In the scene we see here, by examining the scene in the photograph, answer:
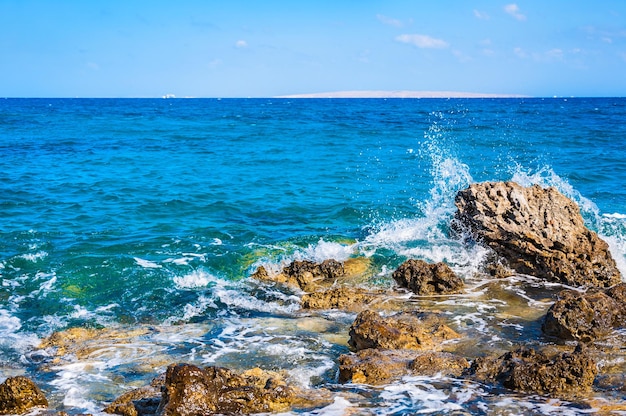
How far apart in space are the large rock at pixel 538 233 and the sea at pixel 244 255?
19.4 inches

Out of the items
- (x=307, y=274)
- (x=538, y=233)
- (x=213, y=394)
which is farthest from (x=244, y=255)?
(x=213, y=394)

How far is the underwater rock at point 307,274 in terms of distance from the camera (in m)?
10.7

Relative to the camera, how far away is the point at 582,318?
778cm

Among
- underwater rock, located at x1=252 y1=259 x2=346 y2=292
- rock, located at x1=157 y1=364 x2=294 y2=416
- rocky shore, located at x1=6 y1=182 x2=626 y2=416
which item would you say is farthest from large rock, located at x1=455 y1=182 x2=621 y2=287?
rock, located at x1=157 y1=364 x2=294 y2=416

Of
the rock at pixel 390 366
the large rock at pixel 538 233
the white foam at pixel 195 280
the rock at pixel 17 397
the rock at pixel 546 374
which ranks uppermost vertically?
the large rock at pixel 538 233

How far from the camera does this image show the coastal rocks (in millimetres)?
7688

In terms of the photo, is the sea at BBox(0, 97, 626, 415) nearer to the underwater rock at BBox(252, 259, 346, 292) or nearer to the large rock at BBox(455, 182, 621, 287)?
the underwater rock at BBox(252, 259, 346, 292)

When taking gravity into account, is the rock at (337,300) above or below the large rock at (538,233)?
below

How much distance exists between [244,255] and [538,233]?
5648 mm

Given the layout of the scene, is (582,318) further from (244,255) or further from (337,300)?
(244,255)

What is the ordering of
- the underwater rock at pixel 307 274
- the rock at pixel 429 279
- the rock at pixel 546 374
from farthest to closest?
1. the underwater rock at pixel 307 274
2. the rock at pixel 429 279
3. the rock at pixel 546 374

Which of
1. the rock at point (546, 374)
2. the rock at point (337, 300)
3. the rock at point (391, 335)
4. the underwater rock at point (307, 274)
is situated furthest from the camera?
the underwater rock at point (307, 274)

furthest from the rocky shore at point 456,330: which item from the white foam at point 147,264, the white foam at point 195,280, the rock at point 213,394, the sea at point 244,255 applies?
the white foam at point 147,264

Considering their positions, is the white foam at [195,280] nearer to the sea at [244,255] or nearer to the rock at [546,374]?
the sea at [244,255]
